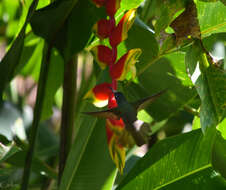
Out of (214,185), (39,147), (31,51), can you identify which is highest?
(31,51)

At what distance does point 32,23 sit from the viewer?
58cm

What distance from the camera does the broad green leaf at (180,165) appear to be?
0.51m

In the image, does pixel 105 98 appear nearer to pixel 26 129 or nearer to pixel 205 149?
pixel 205 149

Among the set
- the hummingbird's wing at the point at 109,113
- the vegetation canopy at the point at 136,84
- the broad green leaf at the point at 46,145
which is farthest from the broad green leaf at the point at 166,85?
the broad green leaf at the point at 46,145

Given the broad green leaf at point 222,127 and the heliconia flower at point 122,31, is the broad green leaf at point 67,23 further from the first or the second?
the broad green leaf at point 222,127

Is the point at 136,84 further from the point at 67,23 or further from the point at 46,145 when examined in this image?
the point at 46,145

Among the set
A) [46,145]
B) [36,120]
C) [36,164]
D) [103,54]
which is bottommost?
[46,145]

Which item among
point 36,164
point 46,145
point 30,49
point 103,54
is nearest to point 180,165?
Answer: point 103,54

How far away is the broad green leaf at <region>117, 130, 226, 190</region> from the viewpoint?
511 millimetres

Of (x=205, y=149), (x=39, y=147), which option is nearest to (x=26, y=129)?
(x=39, y=147)

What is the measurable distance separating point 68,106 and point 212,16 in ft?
0.88

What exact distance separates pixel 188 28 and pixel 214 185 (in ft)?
0.63

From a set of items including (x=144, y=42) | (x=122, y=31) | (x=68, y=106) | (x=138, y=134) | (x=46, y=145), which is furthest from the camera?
(x=46, y=145)

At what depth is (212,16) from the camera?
0.50 m
